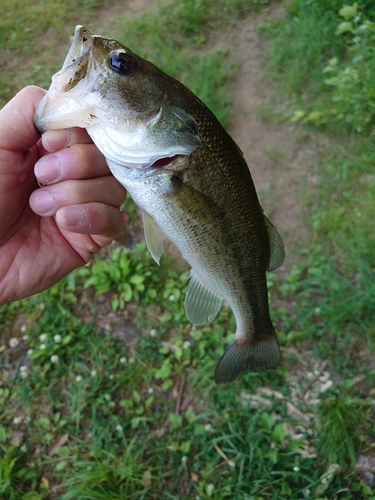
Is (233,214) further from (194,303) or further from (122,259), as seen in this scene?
(122,259)

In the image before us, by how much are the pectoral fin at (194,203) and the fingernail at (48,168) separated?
0.46 meters

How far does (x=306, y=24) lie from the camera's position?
4.33 meters

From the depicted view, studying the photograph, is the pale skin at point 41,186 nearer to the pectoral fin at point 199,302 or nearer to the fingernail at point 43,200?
the fingernail at point 43,200

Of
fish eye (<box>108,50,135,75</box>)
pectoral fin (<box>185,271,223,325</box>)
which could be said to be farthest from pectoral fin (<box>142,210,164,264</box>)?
fish eye (<box>108,50,135,75</box>)

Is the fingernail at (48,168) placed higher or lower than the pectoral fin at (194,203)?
higher

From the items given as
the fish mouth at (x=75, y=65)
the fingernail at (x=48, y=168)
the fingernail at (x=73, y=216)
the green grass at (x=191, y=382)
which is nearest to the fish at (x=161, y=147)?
the fish mouth at (x=75, y=65)

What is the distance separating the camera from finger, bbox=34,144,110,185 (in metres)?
1.50

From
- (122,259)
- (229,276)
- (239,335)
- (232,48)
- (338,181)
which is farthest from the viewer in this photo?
(232,48)

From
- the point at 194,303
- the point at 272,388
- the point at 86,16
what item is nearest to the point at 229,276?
the point at 194,303

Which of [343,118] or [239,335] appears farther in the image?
[343,118]

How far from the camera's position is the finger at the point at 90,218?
1509mm

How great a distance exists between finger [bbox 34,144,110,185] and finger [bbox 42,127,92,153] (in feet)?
0.06

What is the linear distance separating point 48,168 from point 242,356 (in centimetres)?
130

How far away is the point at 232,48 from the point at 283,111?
1.18m
